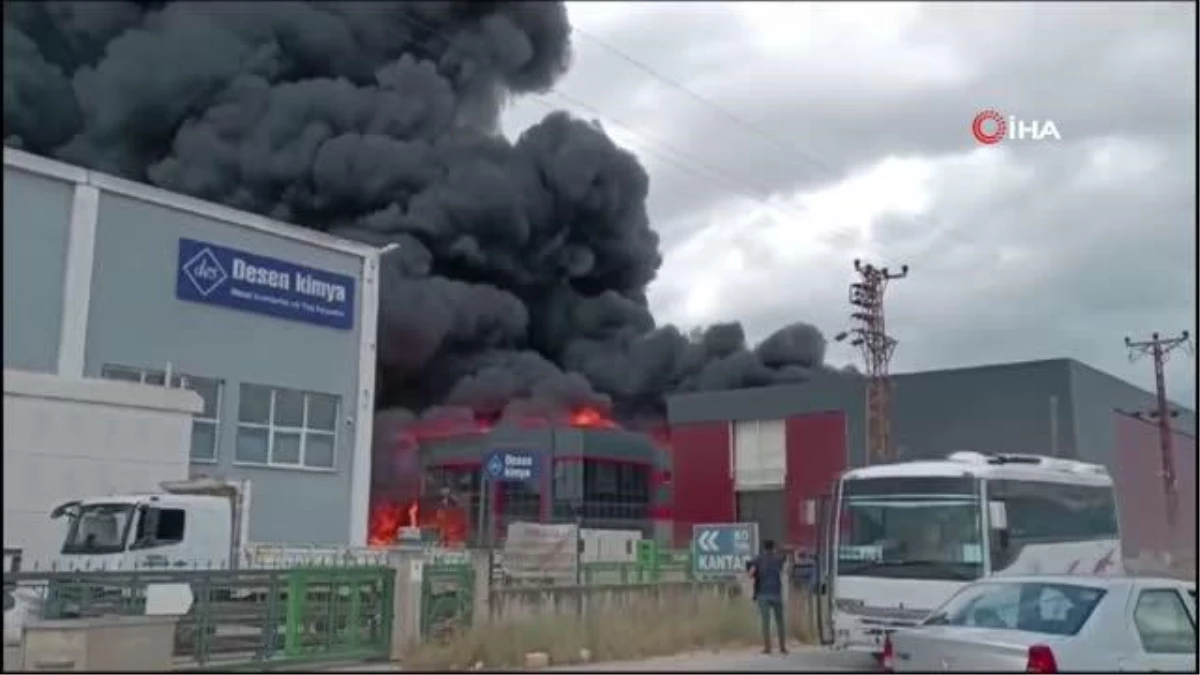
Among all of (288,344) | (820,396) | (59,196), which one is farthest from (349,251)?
(820,396)

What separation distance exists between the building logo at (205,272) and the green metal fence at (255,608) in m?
10.3

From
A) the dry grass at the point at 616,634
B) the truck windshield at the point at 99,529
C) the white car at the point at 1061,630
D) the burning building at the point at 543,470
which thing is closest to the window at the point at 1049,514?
the dry grass at the point at 616,634

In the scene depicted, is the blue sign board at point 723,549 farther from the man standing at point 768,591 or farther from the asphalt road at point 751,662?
the man standing at point 768,591

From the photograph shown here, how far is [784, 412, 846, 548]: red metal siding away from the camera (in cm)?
4200

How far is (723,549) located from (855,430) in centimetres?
2346

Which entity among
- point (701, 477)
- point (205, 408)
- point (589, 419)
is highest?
point (589, 419)

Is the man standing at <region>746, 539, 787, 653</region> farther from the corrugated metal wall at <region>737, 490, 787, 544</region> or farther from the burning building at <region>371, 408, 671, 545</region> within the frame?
the burning building at <region>371, 408, 671, 545</region>

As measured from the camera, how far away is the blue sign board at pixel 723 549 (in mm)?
19605

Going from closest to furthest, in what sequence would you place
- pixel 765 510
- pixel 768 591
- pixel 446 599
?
pixel 446 599, pixel 768 591, pixel 765 510

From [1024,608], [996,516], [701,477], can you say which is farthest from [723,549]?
[701,477]

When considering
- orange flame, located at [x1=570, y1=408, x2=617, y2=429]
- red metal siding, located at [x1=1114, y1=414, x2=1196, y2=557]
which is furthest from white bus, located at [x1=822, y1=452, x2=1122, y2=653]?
orange flame, located at [x1=570, y1=408, x2=617, y2=429]

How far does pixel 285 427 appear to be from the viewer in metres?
23.6

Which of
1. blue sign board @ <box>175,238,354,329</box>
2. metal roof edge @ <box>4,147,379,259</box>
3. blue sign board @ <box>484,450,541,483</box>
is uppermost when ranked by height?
metal roof edge @ <box>4,147,379,259</box>

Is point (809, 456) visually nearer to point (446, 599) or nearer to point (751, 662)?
point (751, 662)
